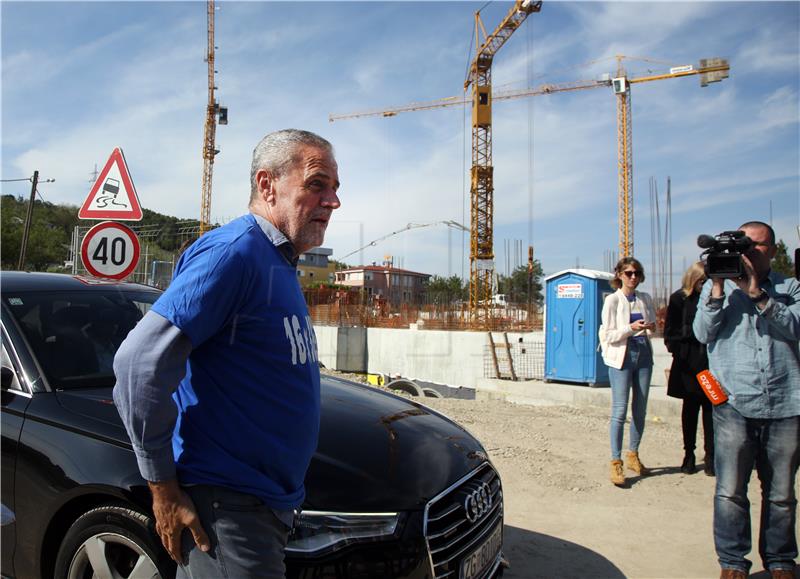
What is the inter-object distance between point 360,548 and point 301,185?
4.26 ft

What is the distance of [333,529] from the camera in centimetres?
200

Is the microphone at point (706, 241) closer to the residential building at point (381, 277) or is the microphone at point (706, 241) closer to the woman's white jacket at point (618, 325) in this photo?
the woman's white jacket at point (618, 325)

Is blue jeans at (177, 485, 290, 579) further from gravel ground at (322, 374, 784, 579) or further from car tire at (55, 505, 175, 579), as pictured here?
gravel ground at (322, 374, 784, 579)

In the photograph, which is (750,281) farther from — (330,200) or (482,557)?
(330,200)

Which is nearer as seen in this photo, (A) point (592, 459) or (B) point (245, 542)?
(B) point (245, 542)

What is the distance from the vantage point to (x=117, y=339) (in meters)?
2.96

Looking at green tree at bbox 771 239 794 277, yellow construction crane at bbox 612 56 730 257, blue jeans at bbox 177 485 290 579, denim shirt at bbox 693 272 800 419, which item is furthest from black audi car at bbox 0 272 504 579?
yellow construction crane at bbox 612 56 730 257

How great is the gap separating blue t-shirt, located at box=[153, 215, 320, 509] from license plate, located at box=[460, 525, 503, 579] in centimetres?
104

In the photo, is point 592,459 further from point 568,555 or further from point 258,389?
point 258,389

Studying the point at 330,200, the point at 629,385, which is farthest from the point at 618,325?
the point at 330,200

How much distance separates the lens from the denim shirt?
303 centimetres

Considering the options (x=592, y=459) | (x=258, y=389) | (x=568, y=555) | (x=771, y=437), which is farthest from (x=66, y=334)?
(x=592, y=459)

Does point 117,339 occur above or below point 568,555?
above

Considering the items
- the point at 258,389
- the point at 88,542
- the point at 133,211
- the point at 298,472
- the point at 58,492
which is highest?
the point at 133,211
